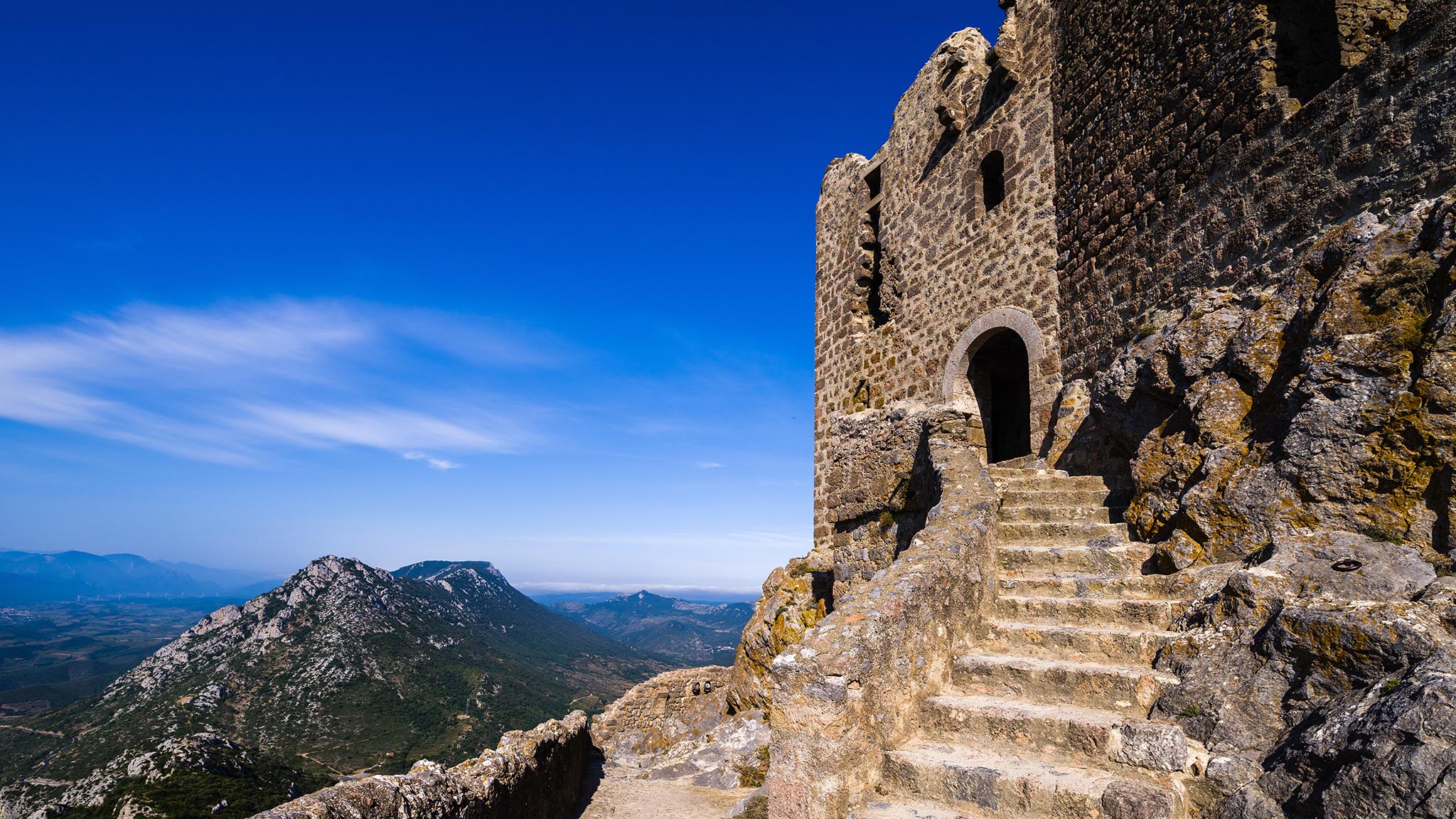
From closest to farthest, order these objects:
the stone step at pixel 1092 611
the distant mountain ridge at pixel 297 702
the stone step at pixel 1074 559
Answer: the stone step at pixel 1092 611, the stone step at pixel 1074 559, the distant mountain ridge at pixel 297 702

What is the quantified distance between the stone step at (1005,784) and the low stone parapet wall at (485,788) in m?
3.06

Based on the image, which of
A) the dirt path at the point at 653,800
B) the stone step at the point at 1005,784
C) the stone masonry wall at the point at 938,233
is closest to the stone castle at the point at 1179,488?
the stone step at the point at 1005,784

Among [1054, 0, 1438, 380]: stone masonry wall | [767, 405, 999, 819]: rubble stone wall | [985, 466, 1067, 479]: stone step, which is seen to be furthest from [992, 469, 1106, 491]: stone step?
[767, 405, 999, 819]: rubble stone wall

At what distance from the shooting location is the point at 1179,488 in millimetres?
5492

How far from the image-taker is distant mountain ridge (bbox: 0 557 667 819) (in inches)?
819

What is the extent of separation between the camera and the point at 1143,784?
314 cm

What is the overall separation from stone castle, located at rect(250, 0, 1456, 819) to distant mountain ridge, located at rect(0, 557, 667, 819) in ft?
45.7

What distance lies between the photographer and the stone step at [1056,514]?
6355 mm

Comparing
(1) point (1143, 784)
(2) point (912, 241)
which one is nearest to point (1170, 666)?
(1) point (1143, 784)

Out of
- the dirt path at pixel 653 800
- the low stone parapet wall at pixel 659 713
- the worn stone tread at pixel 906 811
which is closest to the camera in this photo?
the worn stone tread at pixel 906 811

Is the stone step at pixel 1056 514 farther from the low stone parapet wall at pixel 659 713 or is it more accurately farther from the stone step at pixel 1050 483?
the low stone parapet wall at pixel 659 713

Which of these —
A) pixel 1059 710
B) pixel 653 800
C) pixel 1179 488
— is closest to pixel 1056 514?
pixel 1179 488

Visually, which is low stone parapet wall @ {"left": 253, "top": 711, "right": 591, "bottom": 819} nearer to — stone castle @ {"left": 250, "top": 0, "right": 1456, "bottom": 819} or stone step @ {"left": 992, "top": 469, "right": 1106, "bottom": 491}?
stone castle @ {"left": 250, "top": 0, "right": 1456, "bottom": 819}

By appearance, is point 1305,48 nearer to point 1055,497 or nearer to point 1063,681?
point 1055,497
